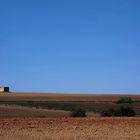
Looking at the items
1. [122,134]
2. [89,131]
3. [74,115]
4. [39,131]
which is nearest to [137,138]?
[122,134]

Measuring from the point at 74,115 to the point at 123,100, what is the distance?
64933mm

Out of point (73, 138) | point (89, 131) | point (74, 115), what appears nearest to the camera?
point (73, 138)

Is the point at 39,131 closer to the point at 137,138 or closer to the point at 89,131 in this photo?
the point at 89,131

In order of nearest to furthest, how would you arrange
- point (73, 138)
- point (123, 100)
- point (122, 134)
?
point (73, 138) → point (122, 134) → point (123, 100)

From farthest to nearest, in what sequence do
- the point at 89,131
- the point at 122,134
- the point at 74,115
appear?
the point at 74,115
the point at 89,131
the point at 122,134

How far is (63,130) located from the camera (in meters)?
29.8

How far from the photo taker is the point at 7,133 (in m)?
27.6

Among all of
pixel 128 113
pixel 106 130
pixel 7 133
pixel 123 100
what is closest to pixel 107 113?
pixel 128 113

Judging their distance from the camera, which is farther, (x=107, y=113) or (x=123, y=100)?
(x=123, y=100)

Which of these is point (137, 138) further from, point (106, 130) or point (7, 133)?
point (7, 133)

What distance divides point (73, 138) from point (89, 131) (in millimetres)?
4272

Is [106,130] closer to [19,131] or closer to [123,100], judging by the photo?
[19,131]

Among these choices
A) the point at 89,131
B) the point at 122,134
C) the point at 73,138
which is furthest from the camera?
the point at 89,131

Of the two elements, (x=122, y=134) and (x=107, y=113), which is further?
(x=107, y=113)
